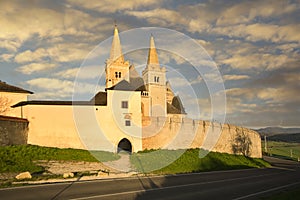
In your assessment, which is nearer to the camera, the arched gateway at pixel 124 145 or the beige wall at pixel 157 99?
the arched gateway at pixel 124 145

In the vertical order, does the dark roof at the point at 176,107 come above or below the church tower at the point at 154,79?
below

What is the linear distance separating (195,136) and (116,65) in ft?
99.0

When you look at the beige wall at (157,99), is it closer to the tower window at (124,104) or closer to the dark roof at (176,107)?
the dark roof at (176,107)

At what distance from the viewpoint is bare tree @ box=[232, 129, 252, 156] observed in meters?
50.2

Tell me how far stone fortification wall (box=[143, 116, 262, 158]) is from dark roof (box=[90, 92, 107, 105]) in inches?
221

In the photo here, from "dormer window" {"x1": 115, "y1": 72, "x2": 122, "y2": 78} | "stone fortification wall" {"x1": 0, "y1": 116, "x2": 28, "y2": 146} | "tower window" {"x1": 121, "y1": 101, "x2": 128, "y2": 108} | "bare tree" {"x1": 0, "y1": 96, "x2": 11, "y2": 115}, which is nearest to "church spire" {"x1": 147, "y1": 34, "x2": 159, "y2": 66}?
"dormer window" {"x1": 115, "y1": 72, "x2": 122, "y2": 78}

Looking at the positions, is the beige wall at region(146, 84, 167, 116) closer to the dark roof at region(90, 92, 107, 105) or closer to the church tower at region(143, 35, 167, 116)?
the church tower at region(143, 35, 167, 116)

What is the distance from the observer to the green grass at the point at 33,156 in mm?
23177

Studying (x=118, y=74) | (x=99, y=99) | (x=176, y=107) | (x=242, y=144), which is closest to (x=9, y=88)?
(x=99, y=99)

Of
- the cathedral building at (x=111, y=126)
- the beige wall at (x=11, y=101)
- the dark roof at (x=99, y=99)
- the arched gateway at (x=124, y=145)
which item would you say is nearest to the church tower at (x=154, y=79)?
the cathedral building at (x=111, y=126)

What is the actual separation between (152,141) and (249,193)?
25401 millimetres

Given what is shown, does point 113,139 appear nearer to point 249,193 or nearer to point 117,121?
point 117,121

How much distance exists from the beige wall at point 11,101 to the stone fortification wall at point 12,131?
8.88ft

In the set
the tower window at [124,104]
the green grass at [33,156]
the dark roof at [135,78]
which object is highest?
the dark roof at [135,78]
